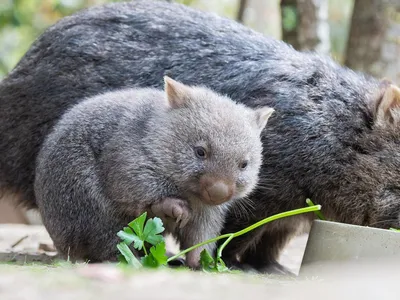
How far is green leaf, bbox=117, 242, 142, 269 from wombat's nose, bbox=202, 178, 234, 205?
0.63m

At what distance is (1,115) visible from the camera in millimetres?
7707

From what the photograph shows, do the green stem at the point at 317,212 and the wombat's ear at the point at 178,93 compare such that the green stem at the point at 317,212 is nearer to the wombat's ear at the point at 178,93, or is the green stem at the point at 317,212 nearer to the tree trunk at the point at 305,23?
the wombat's ear at the point at 178,93

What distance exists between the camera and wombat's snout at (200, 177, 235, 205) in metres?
5.54

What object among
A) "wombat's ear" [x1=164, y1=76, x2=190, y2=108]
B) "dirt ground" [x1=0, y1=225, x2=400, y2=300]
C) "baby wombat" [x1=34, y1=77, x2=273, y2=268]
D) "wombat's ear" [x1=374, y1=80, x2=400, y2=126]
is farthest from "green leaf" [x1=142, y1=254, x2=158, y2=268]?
"wombat's ear" [x1=374, y1=80, x2=400, y2=126]

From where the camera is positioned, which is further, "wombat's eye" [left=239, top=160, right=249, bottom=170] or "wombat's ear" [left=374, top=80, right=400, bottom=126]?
"wombat's ear" [left=374, top=80, right=400, bottom=126]

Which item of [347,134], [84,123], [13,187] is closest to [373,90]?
[347,134]

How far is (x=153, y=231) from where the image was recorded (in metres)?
5.60

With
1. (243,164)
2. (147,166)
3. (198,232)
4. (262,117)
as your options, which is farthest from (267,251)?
(147,166)

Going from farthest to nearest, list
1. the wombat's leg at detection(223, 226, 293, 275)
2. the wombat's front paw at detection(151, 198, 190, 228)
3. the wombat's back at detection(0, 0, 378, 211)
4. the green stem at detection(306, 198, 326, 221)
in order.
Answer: the wombat's back at detection(0, 0, 378, 211)
the wombat's leg at detection(223, 226, 293, 275)
the green stem at detection(306, 198, 326, 221)
the wombat's front paw at detection(151, 198, 190, 228)

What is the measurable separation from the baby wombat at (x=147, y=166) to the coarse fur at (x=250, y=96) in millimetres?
649

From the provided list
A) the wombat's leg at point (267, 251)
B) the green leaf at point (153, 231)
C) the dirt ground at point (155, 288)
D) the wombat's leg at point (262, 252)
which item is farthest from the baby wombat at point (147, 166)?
the dirt ground at point (155, 288)

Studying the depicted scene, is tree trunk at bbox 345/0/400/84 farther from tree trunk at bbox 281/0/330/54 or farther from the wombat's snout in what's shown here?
the wombat's snout

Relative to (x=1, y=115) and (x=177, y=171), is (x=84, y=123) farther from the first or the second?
(x=1, y=115)

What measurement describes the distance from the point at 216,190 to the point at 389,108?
75.9 inches
